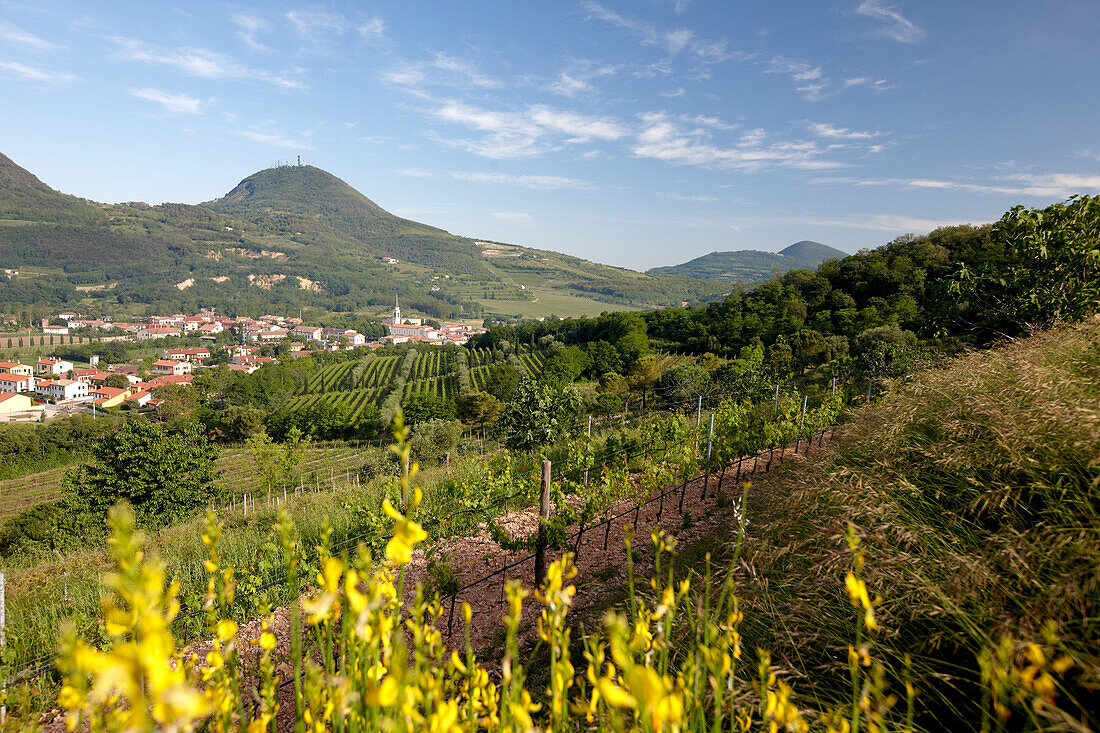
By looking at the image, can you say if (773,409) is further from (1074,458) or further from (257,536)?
(257,536)

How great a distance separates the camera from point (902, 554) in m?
2.52

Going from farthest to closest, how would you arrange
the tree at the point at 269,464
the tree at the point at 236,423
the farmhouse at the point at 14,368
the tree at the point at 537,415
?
1. the farmhouse at the point at 14,368
2. the tree at the point at 236,423
3. the tree at the point at 269,464
4. the tree at the point at 537,415

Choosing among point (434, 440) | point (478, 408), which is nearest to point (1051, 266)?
point (434, 440)

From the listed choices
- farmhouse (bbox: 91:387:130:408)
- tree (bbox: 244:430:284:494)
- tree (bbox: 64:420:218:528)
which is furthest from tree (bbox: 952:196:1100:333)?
farmhouse (bbox: 91:387:130:408)

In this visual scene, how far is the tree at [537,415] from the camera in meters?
14.8

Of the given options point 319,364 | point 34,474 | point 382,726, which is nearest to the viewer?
point 382,726

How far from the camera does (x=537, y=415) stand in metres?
14.7

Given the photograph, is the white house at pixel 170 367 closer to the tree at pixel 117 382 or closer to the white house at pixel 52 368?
the tree at pixel 117 382

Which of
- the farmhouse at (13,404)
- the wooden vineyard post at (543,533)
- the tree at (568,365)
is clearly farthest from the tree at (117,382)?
the wooden vineyard post at (543,533)

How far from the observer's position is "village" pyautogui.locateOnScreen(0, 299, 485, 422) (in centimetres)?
7762

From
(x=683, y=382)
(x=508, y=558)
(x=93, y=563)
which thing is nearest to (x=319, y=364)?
(x=683, y=382)

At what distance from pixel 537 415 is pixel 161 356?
129940mm

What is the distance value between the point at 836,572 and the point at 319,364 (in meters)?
106

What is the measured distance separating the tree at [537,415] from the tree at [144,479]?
610 inches
